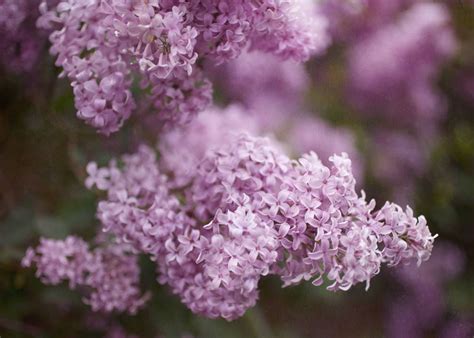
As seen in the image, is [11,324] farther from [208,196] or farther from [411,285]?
[411,285]

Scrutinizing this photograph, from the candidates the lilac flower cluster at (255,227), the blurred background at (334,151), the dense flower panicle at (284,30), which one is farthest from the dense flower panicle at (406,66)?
the lilac flower cluster at (255,227)

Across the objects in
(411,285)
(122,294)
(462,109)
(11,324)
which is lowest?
(411,285)

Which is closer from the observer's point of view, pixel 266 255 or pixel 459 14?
pixel 266 255

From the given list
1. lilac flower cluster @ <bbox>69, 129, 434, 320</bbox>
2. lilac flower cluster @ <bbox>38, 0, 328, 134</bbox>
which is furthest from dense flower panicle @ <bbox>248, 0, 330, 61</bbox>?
lilac flower cluster @ <bbox>69, 129, 434, 320</bbox>

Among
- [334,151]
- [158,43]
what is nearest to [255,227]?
[158,43]

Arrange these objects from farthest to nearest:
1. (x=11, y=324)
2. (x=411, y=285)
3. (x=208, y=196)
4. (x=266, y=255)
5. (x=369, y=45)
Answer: (x=369, y=45) < (x=411, y=285) < (x=11, y=324) < (x=208, y=196) < (x=266, y=255)

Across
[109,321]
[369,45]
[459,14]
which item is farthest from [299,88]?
[109,321]

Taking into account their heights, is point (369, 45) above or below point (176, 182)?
below
